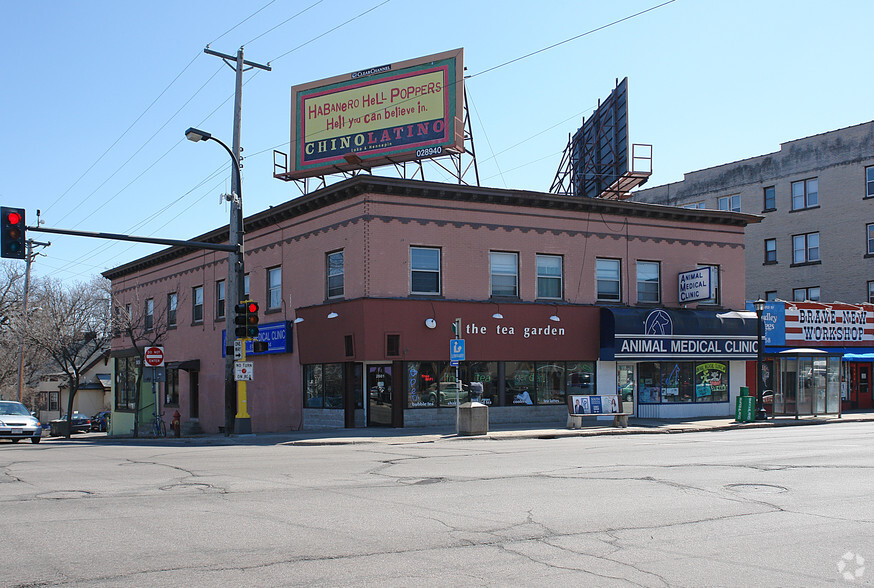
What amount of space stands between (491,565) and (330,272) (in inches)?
813

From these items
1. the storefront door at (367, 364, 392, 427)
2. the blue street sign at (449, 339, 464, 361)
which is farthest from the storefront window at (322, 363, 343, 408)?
the blue street sign at (449, 339, 464, 361)

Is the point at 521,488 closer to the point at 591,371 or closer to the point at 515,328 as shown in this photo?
the point at 515,328

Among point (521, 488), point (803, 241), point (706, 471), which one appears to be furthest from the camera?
point (803, 241)

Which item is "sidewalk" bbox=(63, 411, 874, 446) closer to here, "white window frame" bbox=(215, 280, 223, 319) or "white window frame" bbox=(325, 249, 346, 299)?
"white window frame" bbox=(325, 249, 346, 299)

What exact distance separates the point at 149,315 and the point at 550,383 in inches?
897

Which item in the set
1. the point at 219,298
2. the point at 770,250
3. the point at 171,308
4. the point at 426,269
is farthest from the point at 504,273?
the point at 770,250

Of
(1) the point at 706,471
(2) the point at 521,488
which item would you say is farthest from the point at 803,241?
(2) the point at 521,488

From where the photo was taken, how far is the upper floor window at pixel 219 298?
3450 centimetres

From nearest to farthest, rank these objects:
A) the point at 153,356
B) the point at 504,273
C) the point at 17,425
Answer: the point at 17,425 < the point at 504,273 < the point at 153,356

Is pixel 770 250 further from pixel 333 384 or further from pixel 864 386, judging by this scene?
pixel 333 384

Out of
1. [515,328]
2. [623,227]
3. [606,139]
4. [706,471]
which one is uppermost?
[606,139]

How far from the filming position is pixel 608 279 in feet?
97.0

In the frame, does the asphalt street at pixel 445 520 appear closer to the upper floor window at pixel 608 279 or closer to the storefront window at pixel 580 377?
the storefront window at pixel 580 377

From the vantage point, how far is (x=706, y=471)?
13.4 metres
